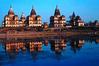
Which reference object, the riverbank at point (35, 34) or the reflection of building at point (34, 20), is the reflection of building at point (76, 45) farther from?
the reflection of building at point (34, 20)

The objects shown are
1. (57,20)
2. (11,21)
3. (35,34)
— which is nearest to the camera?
(35,34)

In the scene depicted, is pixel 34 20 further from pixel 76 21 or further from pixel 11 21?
pixel 76 21

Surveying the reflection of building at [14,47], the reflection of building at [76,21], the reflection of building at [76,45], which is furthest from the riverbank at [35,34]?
the reflection of building at [14,47]

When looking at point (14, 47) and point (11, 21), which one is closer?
point (14, 47)

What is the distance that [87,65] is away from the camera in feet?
90.2

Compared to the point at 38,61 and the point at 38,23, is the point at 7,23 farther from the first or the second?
the point at 38,61

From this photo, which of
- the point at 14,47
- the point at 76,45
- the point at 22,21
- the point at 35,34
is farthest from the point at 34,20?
the point at 14,47

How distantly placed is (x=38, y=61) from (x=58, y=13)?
2459 inches

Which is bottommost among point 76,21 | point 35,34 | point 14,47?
point 14,47

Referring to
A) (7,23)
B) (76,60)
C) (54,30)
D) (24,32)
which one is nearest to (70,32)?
(54,30)

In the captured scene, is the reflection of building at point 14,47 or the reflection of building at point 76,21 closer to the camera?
the reflection of building at point 14,47

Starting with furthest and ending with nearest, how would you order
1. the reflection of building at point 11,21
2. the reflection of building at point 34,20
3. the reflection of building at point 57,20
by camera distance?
the reflection of building at point 57,20
the reflection of building at point 34,20
the reflection of building at point 11,21

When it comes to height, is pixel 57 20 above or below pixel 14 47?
above

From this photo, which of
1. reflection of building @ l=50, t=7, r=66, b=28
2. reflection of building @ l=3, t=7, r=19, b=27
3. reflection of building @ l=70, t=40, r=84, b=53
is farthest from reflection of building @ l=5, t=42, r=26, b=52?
reflection of building @ l=50, t=7, r=66, b=28
